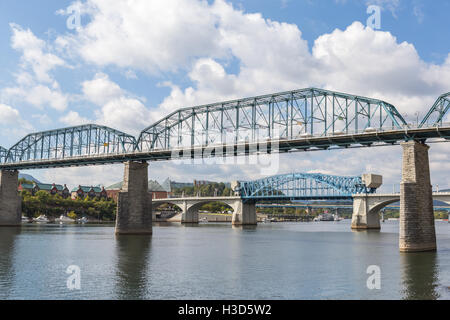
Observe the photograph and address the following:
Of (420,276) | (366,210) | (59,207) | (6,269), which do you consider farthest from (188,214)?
(420,276)

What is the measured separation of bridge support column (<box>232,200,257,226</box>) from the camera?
572ft

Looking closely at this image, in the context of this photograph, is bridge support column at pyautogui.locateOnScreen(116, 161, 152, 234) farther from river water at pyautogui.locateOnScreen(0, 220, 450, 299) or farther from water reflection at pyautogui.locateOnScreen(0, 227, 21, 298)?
river water at pyautogui.locateOnScreen(0, 220, 450, 299)

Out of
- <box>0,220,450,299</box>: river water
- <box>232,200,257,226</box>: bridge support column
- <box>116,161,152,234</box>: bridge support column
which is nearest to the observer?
<box>0,220,450,299</box>: river water

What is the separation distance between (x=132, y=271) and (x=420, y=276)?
26.1m

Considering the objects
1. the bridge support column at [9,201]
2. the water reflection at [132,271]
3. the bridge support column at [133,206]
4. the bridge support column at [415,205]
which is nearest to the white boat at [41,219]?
the bridge support column at [9,201]

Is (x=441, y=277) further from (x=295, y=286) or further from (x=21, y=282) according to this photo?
(x=21, y=282)

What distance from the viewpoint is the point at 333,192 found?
535ft

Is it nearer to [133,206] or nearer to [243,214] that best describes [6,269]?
[133,206]

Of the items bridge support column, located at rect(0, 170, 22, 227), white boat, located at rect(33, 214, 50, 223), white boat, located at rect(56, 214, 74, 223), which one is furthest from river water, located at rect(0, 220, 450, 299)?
white boat, located at rect(56, 214, 74, 223)

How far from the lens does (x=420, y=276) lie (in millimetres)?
40062

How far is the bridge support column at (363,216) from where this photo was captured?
135250mm

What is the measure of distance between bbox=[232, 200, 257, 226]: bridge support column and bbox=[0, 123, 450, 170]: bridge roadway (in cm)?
7184

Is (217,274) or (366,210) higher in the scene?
(366,210)
